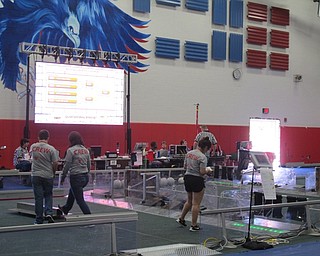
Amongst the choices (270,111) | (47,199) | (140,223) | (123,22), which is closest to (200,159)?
(140,223)

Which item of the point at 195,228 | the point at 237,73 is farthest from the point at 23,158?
the point at 237,73

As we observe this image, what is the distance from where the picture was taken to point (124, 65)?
18.7m

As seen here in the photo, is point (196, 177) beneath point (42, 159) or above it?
beneath

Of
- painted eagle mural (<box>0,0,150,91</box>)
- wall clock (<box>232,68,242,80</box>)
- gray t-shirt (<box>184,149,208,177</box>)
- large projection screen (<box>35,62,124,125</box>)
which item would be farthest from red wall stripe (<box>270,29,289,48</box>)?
gray t-shirt (<box>184,149,208,177</box>)

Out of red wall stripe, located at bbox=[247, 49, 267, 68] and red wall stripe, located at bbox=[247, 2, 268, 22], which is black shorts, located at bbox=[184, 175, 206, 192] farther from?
red wall stripe, located at bbox=[247, 2, 268, 22]

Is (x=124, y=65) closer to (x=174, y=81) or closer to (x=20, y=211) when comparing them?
(x=174, y=81)

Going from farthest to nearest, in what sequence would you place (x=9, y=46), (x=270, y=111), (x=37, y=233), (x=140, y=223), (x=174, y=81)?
(x=270, y=111) → (x=174, y=81) → (x=9, y=46) → (x=140, y=223) → (x=37, y=233)

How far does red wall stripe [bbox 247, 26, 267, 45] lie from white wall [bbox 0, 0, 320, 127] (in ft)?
0.99

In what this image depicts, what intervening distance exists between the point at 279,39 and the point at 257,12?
5.31 feet

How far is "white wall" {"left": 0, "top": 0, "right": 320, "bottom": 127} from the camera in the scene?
19312mm

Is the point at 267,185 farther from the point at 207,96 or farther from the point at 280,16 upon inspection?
the point at 280,16

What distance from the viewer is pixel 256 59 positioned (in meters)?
22.4

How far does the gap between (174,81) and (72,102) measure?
183 inches

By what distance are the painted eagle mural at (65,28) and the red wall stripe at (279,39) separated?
6.34 m
